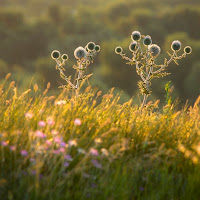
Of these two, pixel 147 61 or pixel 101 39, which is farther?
pixel 101 39

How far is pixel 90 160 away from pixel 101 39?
20.9 metres

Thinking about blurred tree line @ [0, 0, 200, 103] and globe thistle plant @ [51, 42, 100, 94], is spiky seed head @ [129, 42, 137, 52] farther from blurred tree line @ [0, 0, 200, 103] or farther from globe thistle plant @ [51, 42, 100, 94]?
blurred tree line @ [0, 0, 200, 103]

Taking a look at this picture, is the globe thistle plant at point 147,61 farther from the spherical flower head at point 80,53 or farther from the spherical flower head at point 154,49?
the spherical flower head at point 80,53

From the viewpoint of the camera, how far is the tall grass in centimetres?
229

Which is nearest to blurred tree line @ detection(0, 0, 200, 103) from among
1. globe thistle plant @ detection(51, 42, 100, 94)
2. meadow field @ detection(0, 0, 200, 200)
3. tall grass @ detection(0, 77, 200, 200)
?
globe thistle plant @ detection(51, 42, 100, 94)

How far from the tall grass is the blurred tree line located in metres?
11.3

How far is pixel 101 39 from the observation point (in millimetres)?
23016

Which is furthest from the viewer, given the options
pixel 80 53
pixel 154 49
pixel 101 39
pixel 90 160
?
pixel 101 39

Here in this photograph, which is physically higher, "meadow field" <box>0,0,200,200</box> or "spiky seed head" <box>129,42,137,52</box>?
"spiky seed head" <box>129,42,137,52</box>

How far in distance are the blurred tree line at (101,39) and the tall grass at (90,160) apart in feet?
36.9

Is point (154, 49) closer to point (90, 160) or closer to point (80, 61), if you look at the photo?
point (80, 61)

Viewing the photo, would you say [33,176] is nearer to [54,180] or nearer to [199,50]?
[54,180]

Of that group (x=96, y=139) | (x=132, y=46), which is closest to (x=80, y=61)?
(x=132, y=46)

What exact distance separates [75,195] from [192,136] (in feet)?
5.49
